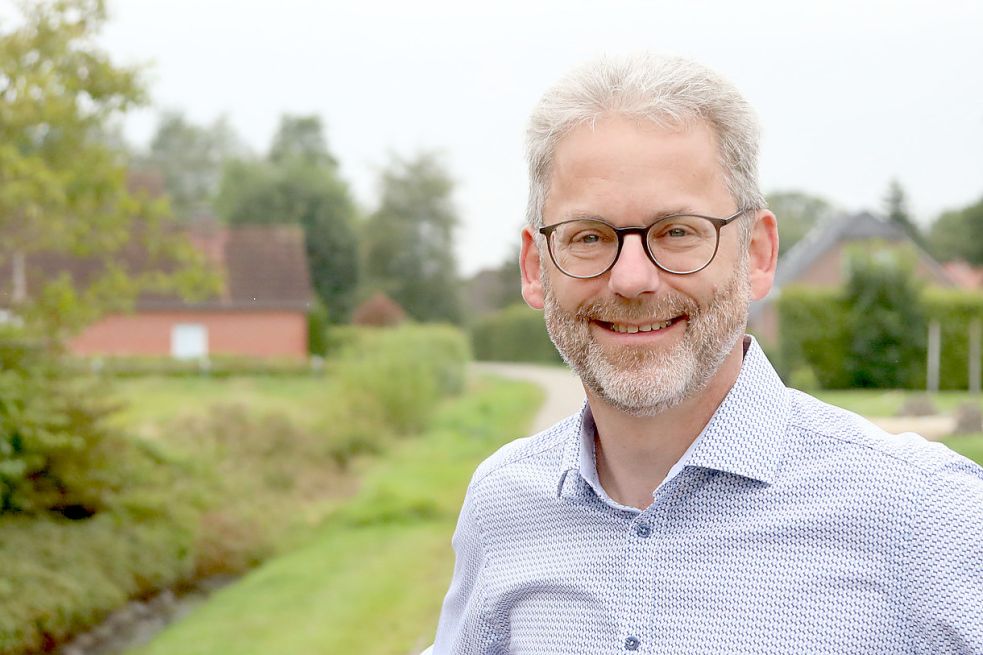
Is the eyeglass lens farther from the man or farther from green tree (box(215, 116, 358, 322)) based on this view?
green tree (box(215, 116, 358, 322))

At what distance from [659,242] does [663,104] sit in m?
0.21

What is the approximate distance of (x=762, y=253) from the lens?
1931 millimetres

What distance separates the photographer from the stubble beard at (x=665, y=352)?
1.81 m

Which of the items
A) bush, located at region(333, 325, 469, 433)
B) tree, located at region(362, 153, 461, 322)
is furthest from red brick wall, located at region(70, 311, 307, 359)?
tree, located at region(362, 153, 461, 322)

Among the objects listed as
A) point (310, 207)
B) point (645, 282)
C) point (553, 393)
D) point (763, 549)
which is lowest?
point (553, 393)

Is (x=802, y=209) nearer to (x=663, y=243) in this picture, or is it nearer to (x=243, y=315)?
(x=243, y=315)

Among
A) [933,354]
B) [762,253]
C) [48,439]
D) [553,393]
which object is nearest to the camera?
[762,253]

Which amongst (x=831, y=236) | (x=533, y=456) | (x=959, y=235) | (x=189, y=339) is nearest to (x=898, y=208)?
(x=959, y=235)

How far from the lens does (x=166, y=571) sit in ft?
30.6

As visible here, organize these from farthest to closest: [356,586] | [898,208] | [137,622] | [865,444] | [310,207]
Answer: [898,208], [310,207], [356,586], [137,622], [865,444]

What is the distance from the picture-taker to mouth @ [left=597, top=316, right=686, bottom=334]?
184 centimetres

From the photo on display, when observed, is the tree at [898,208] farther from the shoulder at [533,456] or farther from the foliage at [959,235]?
the shoulder at [533,456]

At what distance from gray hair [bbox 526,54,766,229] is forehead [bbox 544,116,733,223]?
2cm

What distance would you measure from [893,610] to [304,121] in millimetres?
45203
